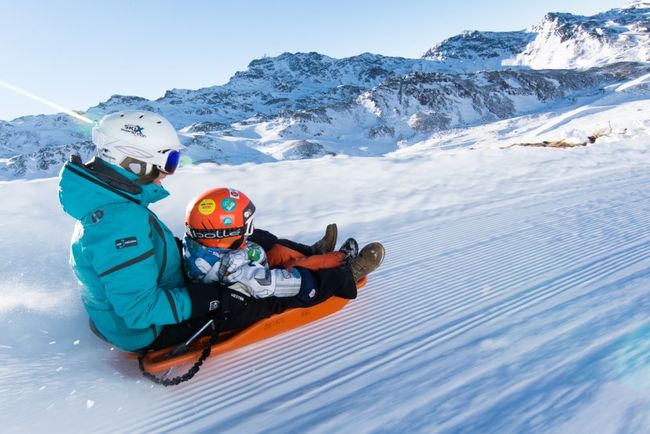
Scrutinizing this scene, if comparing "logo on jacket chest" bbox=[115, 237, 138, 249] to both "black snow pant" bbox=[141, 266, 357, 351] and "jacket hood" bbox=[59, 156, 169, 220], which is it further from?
"black snow pant" bbox=[141, 266, 357, 351]

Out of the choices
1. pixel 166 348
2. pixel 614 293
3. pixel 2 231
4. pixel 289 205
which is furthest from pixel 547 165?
pixel 2 231

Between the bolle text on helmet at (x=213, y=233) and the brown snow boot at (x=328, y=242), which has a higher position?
the bolle text on helmet at (x=213, y=233)

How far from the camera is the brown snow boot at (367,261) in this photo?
3.76 m

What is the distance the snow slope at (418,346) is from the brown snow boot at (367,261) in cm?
23

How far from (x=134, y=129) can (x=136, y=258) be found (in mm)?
894

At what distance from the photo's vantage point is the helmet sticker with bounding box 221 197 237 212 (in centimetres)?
331

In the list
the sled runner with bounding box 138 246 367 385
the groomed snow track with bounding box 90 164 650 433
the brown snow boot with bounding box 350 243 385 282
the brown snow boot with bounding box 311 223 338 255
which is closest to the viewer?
the groomed snow track with bounding box 90 164 650 433

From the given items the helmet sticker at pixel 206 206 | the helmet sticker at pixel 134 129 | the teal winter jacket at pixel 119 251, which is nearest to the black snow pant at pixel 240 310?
the teal winter jacket at pixel 119 251

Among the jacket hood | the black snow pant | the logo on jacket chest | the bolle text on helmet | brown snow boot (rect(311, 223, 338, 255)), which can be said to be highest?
the jacket hood

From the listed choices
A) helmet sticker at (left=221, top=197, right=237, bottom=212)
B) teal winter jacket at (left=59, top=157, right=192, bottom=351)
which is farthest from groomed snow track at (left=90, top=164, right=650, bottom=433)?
helmet sticker at (left=221, top=197, right=237, bottom=212)

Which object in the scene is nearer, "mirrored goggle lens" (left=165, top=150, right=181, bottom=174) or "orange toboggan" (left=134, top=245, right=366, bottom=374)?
"orange toboggan" (left=134, top=245, right=366, bottom=374)

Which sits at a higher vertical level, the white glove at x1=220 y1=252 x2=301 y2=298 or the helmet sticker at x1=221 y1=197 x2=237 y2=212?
the helmet sticker at x1=221 y1=197 x2=237 y2=212

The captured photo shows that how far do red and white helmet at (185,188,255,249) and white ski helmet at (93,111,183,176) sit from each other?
40cm

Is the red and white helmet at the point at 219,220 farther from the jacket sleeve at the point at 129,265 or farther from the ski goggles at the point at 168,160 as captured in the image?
the jacket sleeve at the point at 129,265
